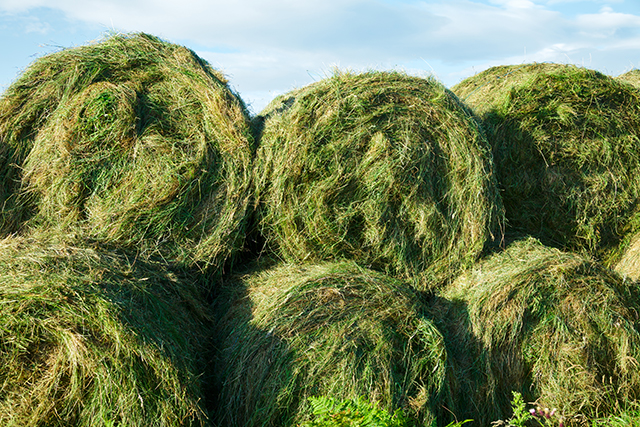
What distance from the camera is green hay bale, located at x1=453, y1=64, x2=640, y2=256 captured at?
409cm

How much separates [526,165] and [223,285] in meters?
2.43

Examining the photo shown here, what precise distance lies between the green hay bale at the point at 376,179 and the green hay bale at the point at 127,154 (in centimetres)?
28

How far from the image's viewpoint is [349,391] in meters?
2.80

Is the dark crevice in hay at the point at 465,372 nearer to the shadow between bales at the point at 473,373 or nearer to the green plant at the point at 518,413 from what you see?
the shadow between bales at the point at 473,373

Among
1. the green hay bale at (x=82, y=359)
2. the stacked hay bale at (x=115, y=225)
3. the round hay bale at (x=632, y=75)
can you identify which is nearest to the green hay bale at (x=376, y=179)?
the stacked hay bale at (x=115, y=225)

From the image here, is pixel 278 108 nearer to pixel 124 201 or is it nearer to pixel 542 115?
pixel 124 201

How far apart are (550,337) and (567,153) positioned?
1519mm

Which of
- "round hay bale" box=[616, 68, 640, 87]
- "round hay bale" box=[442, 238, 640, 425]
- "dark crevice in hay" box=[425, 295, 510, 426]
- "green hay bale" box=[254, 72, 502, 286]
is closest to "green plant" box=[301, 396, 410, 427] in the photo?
"dark crevice in hay" box=[425, 295, 510, 426]

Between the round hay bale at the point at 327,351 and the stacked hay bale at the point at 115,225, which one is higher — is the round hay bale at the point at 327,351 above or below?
below

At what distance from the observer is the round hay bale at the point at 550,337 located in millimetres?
3287

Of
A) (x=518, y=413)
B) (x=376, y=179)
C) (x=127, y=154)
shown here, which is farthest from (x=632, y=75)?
(x=127, y=154)

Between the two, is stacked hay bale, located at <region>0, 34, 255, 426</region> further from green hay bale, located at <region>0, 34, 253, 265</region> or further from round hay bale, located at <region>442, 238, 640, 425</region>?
round hay bale, located at <region>442, 238, 640, 425</region>

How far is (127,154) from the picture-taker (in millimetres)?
3480

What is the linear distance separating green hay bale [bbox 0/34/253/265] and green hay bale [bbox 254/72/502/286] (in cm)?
28
